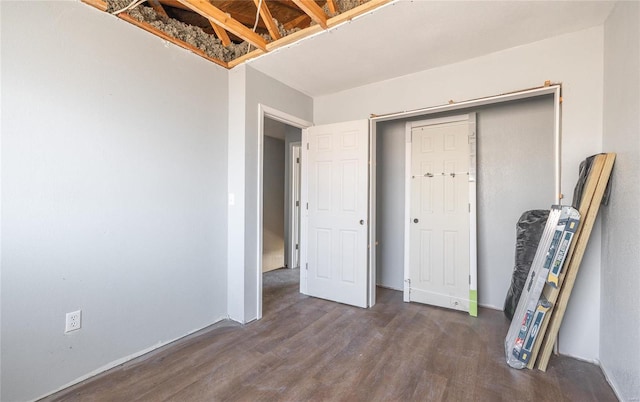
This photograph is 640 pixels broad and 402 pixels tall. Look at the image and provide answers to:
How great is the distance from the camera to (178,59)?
7.61 ft

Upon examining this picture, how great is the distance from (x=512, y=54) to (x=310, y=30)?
1.67 m

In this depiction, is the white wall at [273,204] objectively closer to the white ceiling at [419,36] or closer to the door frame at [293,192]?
the door frame at [293,192]

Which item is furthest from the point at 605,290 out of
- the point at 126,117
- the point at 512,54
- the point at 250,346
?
the point at 126,117

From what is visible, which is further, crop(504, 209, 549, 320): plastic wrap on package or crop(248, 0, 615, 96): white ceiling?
crop(504, 209, 549, 320): plastic wrap on package

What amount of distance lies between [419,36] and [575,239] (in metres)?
1.79

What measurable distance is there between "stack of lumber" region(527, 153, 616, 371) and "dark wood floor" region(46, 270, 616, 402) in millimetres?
170

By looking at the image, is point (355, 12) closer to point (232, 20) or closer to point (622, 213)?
point (232, 20)

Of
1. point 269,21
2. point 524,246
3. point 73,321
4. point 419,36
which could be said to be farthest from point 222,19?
point 524,246

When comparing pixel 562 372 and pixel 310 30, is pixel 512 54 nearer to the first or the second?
pixel 310 30

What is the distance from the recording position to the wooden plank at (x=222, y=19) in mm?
1862

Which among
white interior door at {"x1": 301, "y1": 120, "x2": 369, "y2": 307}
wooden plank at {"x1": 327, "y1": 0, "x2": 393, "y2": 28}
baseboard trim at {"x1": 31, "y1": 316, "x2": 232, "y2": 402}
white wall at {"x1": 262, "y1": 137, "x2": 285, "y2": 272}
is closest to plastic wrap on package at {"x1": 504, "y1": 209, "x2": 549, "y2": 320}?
white interior door at {"x1": 301, "y1": 120, "x2": 369, "y2": 307}

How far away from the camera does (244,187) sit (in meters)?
2.60

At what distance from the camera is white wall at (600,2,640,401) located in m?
1.51

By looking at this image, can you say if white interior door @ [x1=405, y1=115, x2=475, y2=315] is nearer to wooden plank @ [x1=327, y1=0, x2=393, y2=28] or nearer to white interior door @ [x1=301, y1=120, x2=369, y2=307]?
white interior door @ [x1=301, y1=120, x2=369, y2=307]
